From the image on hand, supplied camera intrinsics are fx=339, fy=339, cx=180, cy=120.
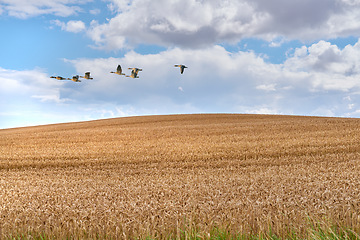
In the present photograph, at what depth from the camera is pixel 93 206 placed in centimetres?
625

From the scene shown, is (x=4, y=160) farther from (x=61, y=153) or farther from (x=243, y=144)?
(x=243, y=144)

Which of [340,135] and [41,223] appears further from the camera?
[340,135]

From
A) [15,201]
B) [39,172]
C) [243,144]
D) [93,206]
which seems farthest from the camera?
[243,144]

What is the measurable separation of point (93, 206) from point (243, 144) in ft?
40.1

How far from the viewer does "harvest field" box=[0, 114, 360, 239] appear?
15.7ft

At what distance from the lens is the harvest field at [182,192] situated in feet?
15.7

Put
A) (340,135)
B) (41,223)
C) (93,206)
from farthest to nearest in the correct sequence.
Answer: (340,135) → (93,206) → (41,223)

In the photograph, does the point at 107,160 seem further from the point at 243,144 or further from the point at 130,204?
the point at 130,204

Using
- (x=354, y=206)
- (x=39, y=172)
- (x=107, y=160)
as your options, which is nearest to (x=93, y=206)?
(x=354, y=206)

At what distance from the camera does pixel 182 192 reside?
23.8 ft

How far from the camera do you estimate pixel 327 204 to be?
5.54 m

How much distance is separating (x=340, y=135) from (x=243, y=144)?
6656 mm

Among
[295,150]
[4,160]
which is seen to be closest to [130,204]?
[295,150]

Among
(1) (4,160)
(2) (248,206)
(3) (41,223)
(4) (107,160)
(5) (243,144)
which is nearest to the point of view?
(3) (41,223)
